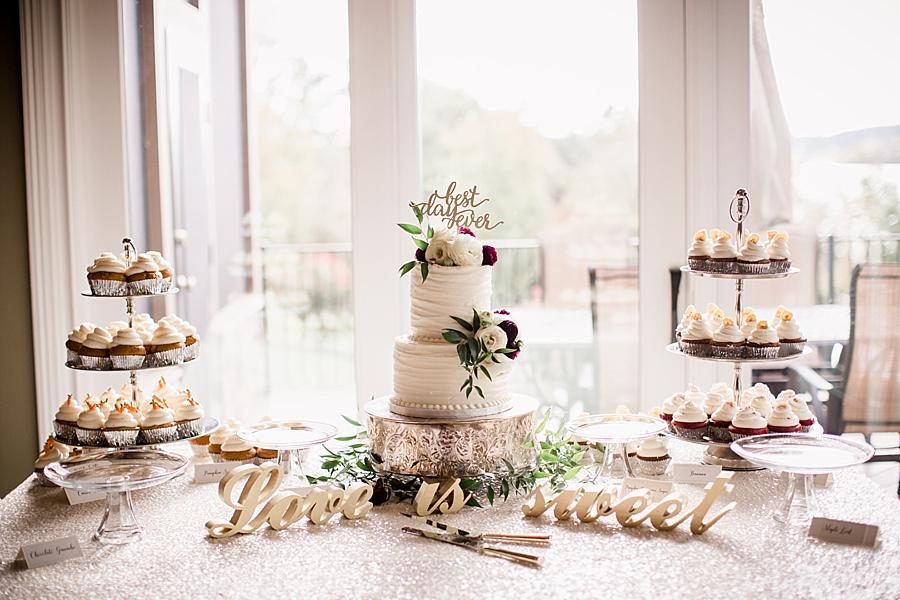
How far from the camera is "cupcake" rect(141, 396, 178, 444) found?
6.70 ft

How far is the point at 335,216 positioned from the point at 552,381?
2.50 m

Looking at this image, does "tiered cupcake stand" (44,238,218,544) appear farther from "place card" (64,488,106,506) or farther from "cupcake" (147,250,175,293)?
"cupcake" (147,250,175,293)

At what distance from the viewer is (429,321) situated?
2.06 m

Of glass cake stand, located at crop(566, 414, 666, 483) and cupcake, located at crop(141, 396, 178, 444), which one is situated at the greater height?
cupcake, located at crop(141, 396, 178, 444)

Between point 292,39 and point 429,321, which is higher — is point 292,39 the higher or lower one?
the higher one

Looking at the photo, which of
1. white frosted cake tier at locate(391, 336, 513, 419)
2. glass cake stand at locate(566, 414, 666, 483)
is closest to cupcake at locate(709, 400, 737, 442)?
glass cake stand at locate(566, 414, 666, 483)

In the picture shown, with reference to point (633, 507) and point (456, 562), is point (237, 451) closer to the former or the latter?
point (456, 562)

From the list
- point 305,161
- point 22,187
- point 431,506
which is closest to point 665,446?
point 431,506

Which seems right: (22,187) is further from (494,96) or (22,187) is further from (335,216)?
(335,216)

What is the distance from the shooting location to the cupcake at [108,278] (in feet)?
6.97

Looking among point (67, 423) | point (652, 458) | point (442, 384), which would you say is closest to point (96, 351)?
point (67, 423)

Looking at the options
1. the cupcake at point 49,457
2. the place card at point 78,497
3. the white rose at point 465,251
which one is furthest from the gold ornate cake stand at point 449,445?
the cupcake at point 49,457

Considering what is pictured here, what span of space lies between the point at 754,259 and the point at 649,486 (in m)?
0.59

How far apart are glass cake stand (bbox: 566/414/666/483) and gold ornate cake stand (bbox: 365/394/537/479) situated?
0.56 ft
